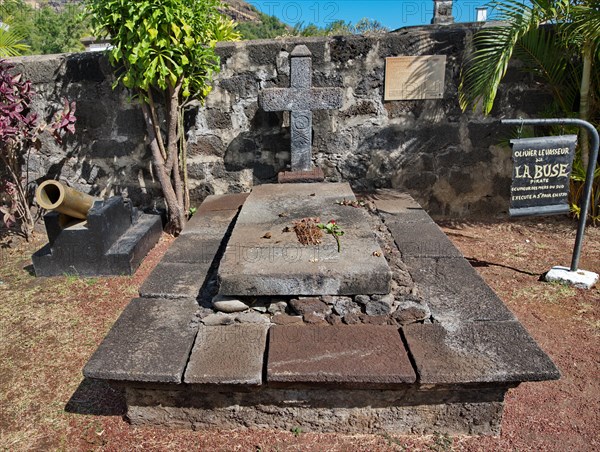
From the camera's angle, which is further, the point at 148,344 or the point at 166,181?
the point at 166,181

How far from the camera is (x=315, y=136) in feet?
15.6

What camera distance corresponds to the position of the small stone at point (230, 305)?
101 inches

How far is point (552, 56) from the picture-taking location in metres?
4.37

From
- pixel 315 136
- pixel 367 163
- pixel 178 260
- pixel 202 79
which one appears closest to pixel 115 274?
pixel 178 260

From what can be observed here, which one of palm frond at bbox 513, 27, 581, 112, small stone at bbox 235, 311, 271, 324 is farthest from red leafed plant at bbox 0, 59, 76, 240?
palm frond at bbox 513, 27, 581, 112

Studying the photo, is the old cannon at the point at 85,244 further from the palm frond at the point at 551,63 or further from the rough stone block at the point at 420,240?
the palm frond at the point at 551,63

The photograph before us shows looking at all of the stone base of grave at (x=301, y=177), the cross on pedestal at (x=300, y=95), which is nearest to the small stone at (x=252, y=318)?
the stone base of grave at (x=301, y=177)

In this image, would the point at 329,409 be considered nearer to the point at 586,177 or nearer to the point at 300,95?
the point at 586,177

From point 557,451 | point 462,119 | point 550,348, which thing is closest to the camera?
point 557,451

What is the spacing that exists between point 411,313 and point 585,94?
3.19m

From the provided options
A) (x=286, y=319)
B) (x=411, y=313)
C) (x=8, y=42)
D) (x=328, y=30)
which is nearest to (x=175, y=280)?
(x=286, y=319)

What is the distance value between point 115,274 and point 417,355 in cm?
281

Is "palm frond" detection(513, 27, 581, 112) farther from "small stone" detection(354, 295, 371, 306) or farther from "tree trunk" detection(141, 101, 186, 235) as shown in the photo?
"tree trunk" detection(141, 101, 186, 235)

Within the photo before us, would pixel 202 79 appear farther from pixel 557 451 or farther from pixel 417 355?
pixel 557 451
